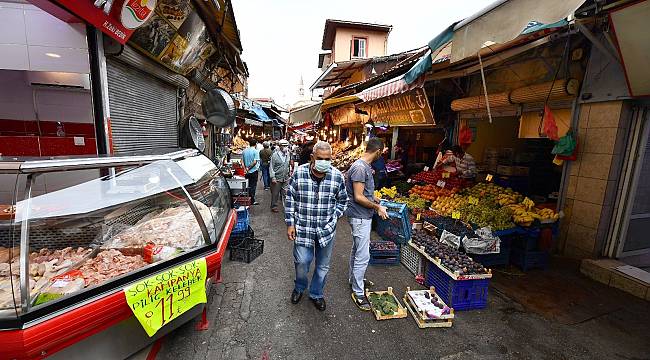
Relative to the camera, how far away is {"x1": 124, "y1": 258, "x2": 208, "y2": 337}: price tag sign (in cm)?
217

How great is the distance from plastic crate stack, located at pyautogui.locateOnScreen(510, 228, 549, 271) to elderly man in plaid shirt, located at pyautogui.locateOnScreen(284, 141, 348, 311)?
3.39m

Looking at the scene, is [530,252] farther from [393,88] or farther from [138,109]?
[138,109]

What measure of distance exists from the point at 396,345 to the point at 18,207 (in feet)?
11.4

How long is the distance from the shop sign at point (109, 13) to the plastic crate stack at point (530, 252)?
6792 mm

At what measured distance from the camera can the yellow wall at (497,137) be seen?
8.06m

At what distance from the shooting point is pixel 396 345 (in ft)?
9.80

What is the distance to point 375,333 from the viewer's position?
124 inches

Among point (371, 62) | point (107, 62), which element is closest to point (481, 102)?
point (107, 62)

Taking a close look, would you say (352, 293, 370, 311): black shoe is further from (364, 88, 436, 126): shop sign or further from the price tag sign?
(364, 88, 436, 126): shop sign

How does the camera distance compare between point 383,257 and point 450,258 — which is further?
point 383,257

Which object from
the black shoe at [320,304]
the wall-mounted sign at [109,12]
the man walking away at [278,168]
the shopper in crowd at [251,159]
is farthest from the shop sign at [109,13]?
the black shoe at [320,304]

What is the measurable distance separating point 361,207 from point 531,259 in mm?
3375

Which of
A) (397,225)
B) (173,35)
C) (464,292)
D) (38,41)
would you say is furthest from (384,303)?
(173,35)

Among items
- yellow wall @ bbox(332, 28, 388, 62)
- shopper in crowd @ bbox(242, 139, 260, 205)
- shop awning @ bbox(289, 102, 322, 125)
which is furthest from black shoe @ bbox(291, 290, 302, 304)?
yellow wall @ bbox(332, 28, 388, 62)
